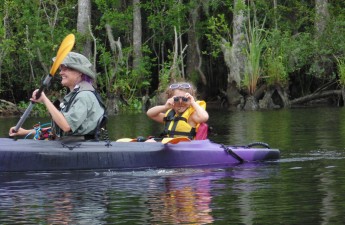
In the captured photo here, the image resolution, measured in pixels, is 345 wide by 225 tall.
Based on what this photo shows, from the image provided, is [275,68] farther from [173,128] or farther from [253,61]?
[173,128]

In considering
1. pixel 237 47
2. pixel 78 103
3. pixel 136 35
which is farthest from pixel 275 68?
pixel 78 103

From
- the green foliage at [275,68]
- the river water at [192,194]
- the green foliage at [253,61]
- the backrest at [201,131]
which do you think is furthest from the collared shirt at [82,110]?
the green foliage at [253,61]

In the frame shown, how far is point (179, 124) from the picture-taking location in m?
13.4

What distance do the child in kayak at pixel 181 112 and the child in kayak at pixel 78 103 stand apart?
1.18m

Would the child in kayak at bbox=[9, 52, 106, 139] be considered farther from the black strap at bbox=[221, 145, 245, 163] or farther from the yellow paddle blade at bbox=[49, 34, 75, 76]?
the black strap at bbox=[221, 145, 245, 163]

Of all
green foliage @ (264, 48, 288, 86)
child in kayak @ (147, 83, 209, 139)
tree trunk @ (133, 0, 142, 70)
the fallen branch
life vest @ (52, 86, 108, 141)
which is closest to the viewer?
life vest @ (52, 86, 108, 141)

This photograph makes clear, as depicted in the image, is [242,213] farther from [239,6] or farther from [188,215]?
[239,6]

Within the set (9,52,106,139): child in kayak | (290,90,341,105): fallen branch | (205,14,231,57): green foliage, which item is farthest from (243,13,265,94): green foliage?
(9,52,106,139): child in kayak

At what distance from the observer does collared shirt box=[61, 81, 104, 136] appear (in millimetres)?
12094

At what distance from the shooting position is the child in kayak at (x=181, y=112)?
43.2 ft

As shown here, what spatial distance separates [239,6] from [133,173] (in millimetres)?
22842

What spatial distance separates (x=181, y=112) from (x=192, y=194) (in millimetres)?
Result: 3025

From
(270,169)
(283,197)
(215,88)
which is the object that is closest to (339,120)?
(270,169)

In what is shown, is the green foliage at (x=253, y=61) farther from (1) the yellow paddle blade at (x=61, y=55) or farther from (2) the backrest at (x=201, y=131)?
(1) the yellow paddle blade at (x=61, y=55)
